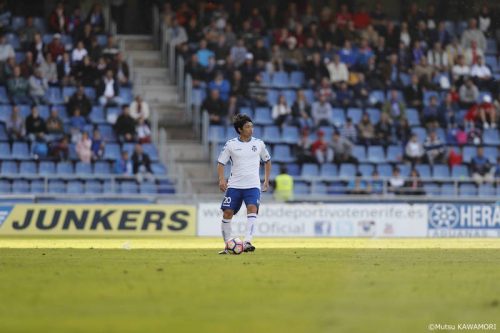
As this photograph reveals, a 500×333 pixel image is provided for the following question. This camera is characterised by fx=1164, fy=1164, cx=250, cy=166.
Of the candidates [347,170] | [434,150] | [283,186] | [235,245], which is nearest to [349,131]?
[347,170]

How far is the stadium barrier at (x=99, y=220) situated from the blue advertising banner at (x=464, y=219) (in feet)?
21.9

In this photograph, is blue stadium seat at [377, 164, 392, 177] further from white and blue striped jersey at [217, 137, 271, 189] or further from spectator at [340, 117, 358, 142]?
white and blue striped jersey at [217, 137, 271, 189]

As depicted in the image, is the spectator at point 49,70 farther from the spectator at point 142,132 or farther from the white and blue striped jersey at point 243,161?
the white and blue striped jersey at point 243,161

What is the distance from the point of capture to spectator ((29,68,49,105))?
113ft

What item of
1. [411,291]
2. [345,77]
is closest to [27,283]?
[411,291]

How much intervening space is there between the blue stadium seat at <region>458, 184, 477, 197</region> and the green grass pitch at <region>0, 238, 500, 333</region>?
617 inches

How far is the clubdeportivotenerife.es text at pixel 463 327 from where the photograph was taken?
28.8 ft

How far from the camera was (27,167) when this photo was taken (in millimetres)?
32375

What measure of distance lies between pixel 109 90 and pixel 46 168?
3697 mm

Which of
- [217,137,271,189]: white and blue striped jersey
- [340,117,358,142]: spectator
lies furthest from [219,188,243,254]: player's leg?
[340,117,358,142]: spectator

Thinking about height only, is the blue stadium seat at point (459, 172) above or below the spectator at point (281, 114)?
below

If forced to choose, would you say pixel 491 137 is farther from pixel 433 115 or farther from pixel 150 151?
pixel 150 151

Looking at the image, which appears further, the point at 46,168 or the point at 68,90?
the point at 68,90

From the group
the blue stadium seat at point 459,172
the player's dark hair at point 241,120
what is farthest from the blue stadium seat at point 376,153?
the player's dark hair at point 241,120
